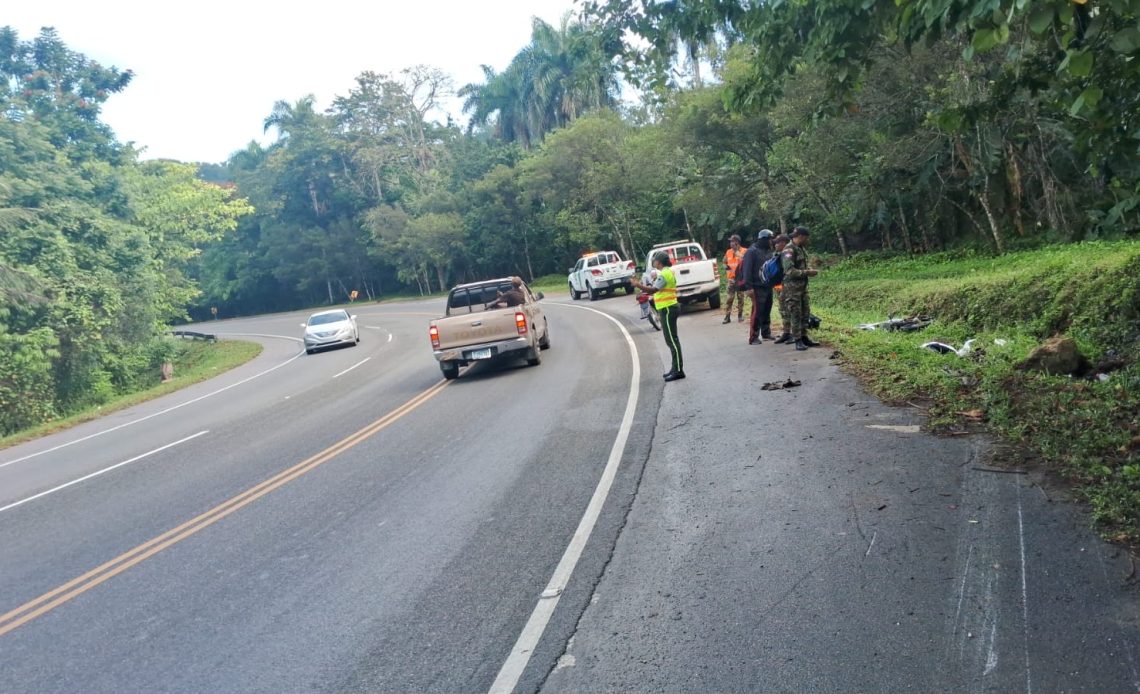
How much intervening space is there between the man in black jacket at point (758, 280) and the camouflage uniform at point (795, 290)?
703mm

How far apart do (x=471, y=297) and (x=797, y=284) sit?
7.06m

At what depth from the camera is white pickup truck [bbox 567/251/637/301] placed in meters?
33.7

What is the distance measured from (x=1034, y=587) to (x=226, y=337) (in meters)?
49.6

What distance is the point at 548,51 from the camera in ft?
180

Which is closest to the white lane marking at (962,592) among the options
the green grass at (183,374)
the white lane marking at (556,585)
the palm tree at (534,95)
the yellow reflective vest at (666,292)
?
the white lane marking at (556,585)

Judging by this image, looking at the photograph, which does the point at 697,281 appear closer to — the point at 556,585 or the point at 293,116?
the point at 556,585

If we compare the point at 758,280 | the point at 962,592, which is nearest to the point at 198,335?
the point at 758,280

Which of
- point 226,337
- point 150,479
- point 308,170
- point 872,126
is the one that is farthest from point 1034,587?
point 308,170

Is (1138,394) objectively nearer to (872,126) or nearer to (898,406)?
(898,406)

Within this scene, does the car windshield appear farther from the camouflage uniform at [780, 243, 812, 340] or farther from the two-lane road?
the camouflage uniform at [780, 243, 812, 340]

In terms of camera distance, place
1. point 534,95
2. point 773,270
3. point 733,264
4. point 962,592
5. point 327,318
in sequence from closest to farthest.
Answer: point 962,592
point 773,270
point 733,264
point 327,318
point 534,95

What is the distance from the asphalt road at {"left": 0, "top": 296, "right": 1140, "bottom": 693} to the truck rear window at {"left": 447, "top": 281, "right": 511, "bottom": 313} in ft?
22.1

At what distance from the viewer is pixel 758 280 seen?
1385cm

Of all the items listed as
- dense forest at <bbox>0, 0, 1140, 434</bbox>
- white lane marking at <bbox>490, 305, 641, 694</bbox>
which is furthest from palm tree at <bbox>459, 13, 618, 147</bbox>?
white lane marking at <bbox>490, 305, 641, 694</bbox>
